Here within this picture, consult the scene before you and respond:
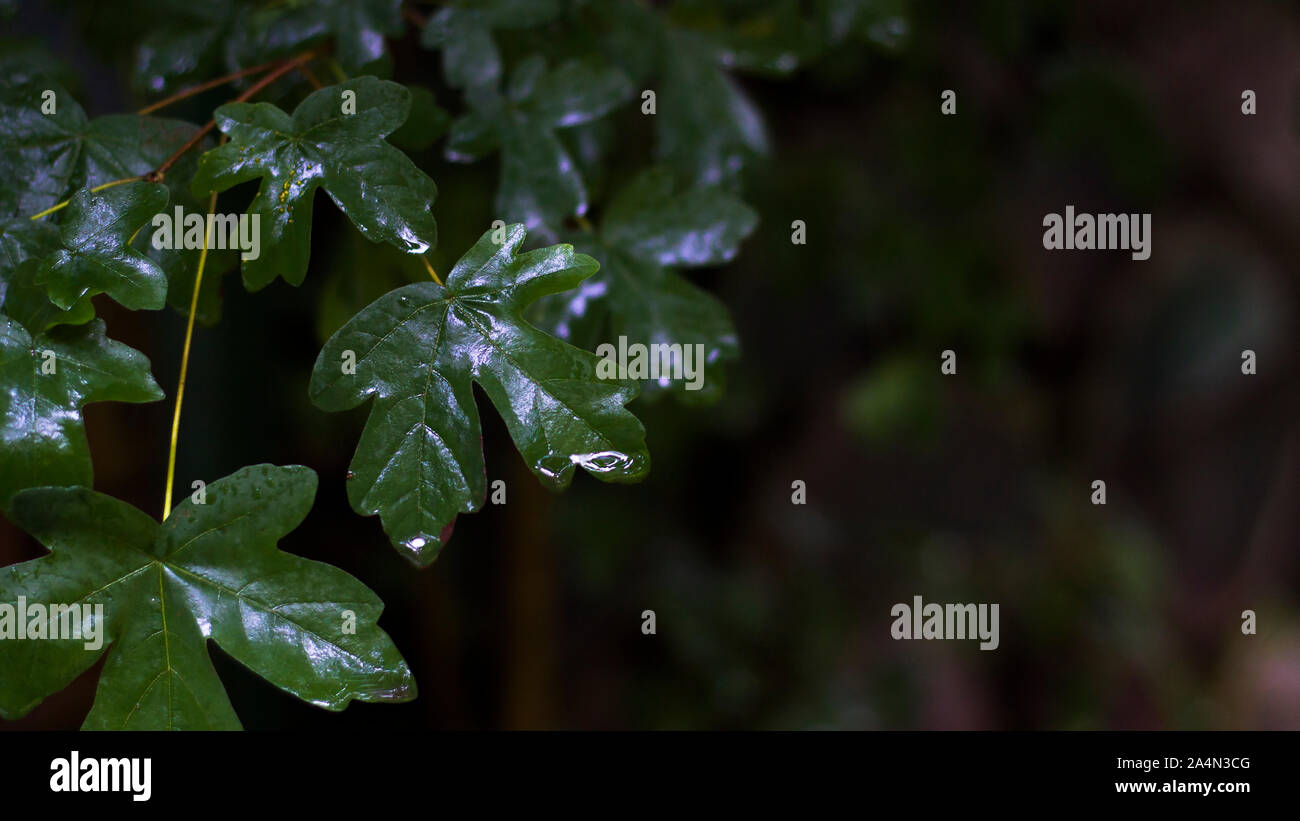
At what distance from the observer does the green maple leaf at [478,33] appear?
2.66 ft

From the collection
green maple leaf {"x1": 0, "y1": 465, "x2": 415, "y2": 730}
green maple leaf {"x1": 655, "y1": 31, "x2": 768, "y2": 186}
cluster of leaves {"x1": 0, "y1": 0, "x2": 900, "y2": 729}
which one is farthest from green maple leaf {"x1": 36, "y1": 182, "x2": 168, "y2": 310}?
green maple leaf {"x1": 655, "y1": 31, "x2": 768, "y2": 186}

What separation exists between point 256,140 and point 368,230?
103mm

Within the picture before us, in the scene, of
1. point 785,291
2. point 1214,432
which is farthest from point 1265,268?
point 785,291

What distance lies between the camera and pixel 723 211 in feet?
2.65

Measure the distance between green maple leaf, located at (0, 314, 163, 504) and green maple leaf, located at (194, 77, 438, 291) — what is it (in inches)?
4.1

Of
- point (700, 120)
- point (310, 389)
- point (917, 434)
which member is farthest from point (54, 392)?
point (917, 434)

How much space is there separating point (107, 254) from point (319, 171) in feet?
0.47

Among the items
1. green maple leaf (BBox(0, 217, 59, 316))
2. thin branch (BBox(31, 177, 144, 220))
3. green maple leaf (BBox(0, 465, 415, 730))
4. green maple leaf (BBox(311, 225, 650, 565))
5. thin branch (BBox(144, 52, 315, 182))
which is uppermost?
thin branch (BBox(144, 52, 315, 182))

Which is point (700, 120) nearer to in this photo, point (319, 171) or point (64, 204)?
point (319, 171)

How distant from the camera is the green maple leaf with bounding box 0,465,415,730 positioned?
0.58 metres

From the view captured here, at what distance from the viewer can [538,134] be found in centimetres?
80

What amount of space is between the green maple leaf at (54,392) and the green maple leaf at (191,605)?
0.03 meters

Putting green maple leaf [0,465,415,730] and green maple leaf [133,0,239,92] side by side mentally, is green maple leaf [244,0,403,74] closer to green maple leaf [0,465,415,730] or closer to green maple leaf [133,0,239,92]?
green maple leaf [133,0,239,92]
